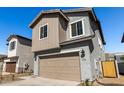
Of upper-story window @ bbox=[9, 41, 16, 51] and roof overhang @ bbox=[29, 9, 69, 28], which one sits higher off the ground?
roof overhang @ bbox=[29, 9, 69, 28]

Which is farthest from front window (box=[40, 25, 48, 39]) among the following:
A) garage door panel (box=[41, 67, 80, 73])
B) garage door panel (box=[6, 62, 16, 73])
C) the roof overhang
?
garage door panel (box=[6, 62, 16, 73])

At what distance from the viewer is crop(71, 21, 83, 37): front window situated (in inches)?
446

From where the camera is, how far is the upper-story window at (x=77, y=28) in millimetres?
11289

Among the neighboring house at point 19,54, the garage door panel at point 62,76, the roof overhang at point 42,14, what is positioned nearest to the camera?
the garage door panel at point 62,76

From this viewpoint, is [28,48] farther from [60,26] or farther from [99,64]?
[99,64]

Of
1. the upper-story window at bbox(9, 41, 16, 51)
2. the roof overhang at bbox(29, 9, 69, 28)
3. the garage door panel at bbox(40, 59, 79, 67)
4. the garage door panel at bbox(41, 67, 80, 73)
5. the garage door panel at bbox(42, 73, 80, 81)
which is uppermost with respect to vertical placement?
the roof overhang at bbox(29, 9, 69, 28)

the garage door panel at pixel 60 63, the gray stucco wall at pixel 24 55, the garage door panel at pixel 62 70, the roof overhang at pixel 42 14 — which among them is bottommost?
the garage door panel at pixel 62 70

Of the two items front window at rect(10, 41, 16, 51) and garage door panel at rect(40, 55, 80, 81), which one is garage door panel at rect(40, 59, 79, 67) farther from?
front window at rect(10, 41, 16, 51)

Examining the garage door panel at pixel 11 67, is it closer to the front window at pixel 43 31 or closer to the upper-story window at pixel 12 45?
the upper-story window at pixel 12 45

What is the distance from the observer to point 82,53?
910 cm

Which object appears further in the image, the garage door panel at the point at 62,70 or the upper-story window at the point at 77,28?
the upper-story window at the point at 77,28

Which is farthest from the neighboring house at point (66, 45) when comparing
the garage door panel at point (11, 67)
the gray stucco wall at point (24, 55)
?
the garage door panel at point (11, 67)

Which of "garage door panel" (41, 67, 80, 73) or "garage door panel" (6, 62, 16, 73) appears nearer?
A: "garage door panel" (41, 67, 80, 73)
